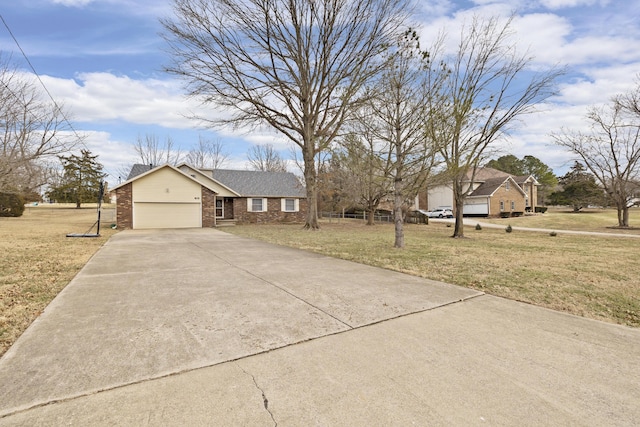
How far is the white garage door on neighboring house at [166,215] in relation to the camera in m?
20.3

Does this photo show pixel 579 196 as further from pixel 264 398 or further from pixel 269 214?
pixel 264 398

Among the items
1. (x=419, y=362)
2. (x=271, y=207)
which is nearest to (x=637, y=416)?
(x=419, y=362)

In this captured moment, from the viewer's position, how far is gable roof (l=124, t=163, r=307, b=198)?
26.4 m

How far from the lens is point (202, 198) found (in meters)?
22.2

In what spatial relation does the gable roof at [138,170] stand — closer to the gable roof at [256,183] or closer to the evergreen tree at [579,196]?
the gable roof at [256,183]

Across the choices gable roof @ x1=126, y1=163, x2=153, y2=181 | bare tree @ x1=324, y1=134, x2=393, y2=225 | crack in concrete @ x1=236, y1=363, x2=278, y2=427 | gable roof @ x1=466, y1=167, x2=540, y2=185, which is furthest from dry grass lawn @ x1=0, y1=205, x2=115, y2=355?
gable roof @ x1=466, y1=167, x2=540, y2=185

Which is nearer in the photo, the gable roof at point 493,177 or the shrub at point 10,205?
the shrub at point 10,205

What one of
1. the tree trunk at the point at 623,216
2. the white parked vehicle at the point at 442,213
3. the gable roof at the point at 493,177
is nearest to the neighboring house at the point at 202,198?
the white parked vehicle at the point at 442,213

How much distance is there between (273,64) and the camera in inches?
701

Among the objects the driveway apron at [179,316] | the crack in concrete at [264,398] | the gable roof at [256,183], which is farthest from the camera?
the gable roof at [256,183]

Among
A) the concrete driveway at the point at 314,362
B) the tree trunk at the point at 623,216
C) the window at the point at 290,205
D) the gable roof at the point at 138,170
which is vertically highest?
the gable roof at the point at 138,170

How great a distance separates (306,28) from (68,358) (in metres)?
18.4

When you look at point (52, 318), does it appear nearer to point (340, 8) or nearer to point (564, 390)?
point (564, 390)

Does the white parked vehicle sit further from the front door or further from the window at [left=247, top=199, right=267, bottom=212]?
the front door
